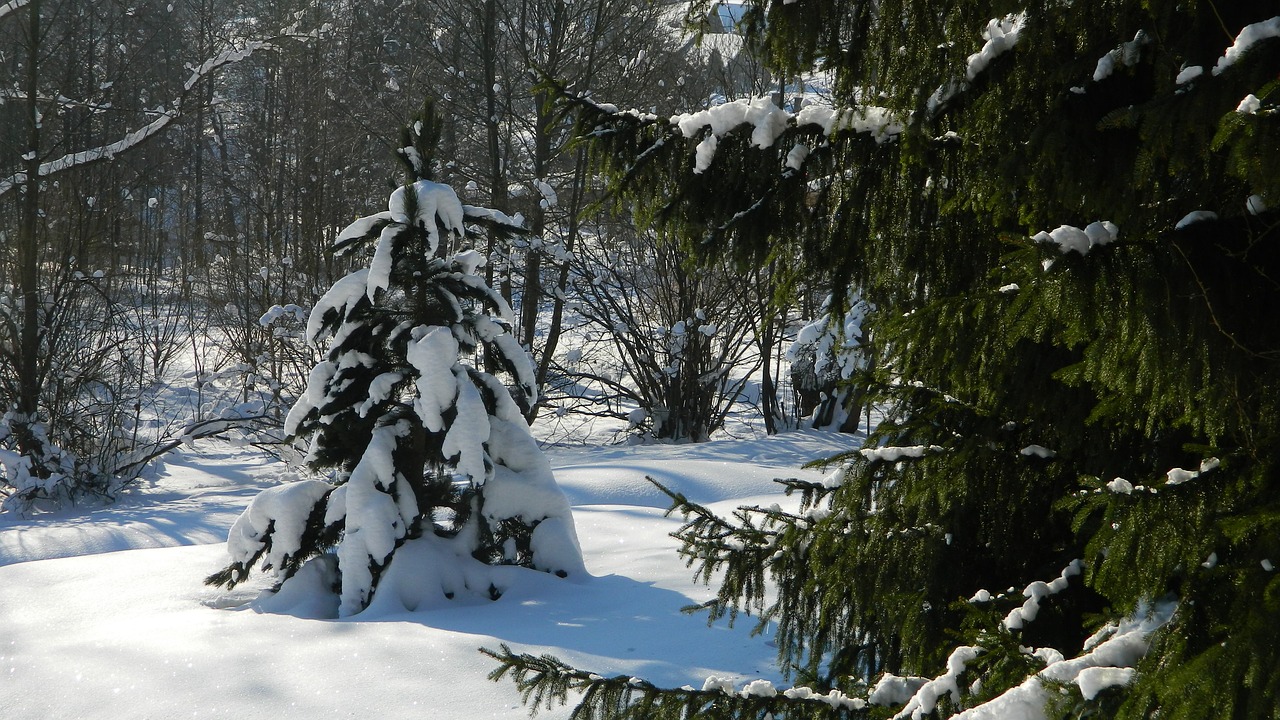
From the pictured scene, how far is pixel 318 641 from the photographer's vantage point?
11.8 feet

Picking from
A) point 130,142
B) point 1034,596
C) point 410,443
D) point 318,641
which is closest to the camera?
point 1034,596

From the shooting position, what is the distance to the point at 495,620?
4.06 meters

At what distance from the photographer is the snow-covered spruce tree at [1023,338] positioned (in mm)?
1356

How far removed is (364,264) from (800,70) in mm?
10519

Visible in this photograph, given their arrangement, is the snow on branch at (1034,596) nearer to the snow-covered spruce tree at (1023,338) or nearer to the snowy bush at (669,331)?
the snow-covered spruce tree at (1023,338)

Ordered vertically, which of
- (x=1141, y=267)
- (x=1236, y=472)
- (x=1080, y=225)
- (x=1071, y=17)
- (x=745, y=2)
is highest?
(x=745, y=2)

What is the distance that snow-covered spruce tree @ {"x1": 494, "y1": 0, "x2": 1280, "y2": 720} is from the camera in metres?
1.36

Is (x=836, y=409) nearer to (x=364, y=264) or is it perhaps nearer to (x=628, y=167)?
(x=364, y=264)

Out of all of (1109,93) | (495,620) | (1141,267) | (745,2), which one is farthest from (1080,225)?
(495,620)

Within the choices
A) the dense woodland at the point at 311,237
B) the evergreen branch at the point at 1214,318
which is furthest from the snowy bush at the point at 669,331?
the evergreen branch at the point at 1214,318

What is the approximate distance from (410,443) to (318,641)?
129 cm

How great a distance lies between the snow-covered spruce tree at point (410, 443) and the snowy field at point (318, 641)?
0.74 feet

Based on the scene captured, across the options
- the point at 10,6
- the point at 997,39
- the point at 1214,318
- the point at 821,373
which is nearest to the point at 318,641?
the point at 997,39

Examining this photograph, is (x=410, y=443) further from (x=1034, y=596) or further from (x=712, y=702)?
(x=1034, y=596)
